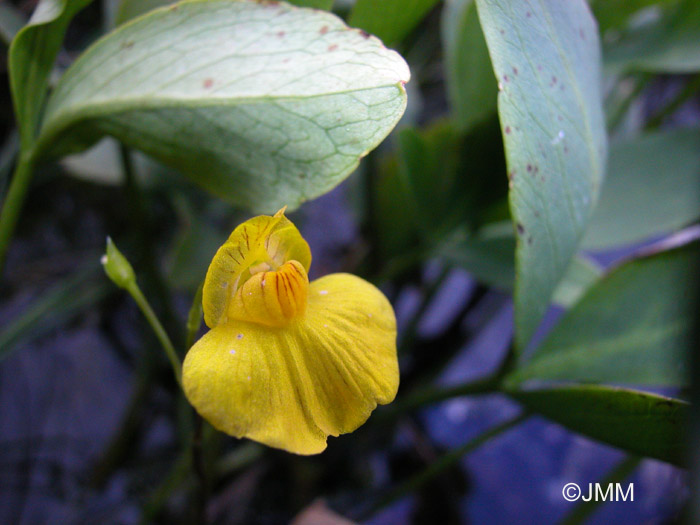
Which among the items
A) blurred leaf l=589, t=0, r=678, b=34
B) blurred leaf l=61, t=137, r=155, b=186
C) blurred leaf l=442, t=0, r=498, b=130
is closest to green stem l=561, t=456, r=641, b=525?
blurred leaf l=442, t=0, r=498, b=130

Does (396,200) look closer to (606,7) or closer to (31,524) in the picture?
(606,7)

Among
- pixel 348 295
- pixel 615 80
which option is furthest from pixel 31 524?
pixel 615 80

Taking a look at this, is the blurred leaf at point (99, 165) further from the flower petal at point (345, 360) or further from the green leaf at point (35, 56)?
the flower petal at point (345, 360)

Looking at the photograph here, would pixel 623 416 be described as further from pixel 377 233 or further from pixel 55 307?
pixel 55 307

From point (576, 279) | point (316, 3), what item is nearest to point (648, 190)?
point (576, 279)

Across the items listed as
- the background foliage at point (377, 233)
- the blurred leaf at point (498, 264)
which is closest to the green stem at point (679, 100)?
the background foliage at point (377, 233)
